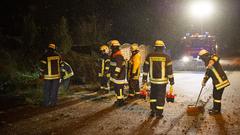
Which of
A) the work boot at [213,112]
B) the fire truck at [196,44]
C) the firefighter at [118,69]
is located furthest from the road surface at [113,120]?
the fire truck at [196,44]

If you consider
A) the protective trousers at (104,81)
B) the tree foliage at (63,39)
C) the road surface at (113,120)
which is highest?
the tree foliage at (63,39)

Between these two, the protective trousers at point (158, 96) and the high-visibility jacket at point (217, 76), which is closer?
the protective trousers at point (158, 96)

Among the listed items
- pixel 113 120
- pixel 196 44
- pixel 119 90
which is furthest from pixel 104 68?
pixel 196 44

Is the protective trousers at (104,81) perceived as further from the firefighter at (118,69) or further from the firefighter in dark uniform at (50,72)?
the firefighter in dark uniform at (50,72)

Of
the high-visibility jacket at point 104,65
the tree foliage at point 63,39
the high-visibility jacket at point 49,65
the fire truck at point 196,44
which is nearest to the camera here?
the high-visibility jacket at point 49,65

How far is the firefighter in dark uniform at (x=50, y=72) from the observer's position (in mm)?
9109

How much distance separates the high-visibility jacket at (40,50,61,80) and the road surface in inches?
38.2

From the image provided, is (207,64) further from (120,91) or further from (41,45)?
(41,45)

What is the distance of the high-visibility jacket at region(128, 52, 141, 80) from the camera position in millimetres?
10227

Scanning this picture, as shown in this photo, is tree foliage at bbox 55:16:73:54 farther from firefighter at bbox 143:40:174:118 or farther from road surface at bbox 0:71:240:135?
firefighter at bbox 143:40:174:118

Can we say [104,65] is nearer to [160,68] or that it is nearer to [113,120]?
[160,68]

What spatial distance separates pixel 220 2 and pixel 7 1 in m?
37.7

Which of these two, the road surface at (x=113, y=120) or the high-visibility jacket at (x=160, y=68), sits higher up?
the high-visibility jacket at (x=160, y=68)

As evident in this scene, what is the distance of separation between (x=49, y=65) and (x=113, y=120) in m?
2.68
